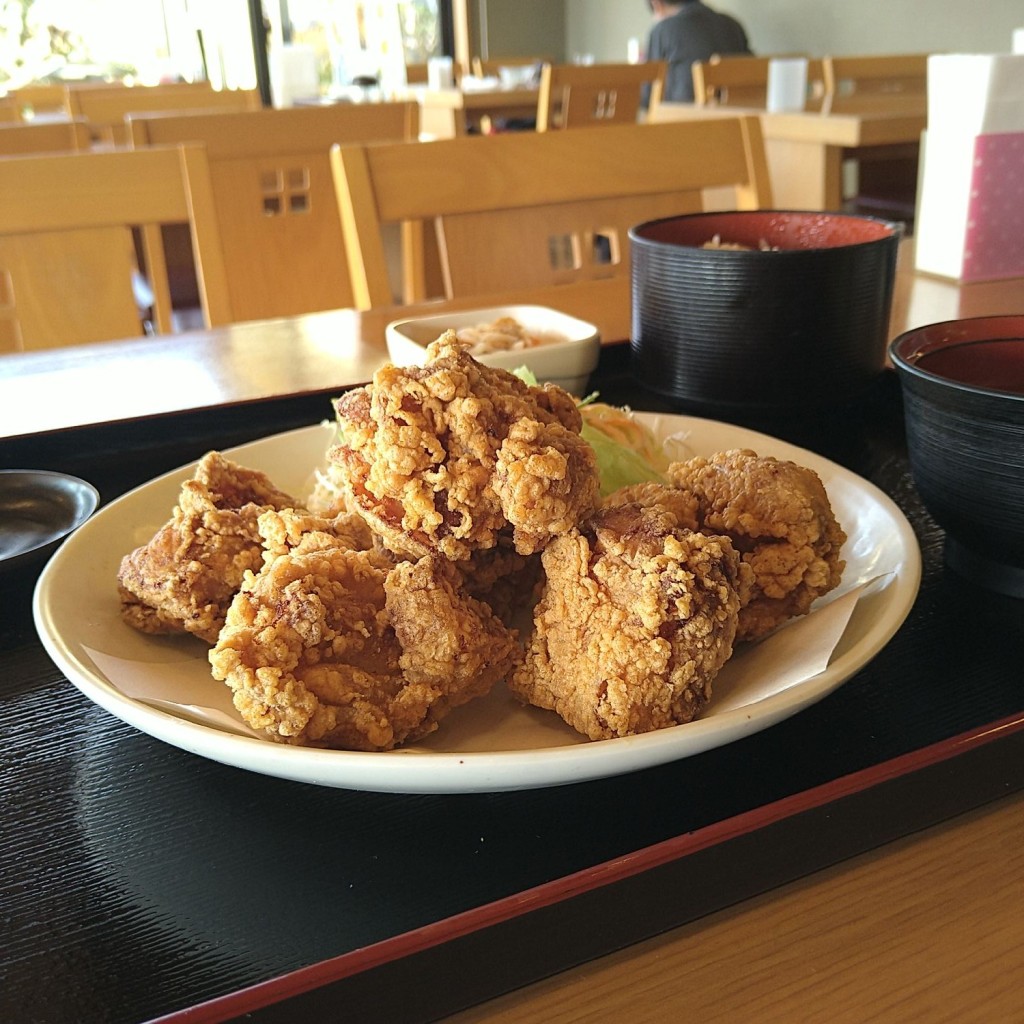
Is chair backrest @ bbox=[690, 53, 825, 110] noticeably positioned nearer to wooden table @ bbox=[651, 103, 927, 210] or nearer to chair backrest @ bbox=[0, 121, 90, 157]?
wooden table @ bbox=[651, 103, 927, 210]

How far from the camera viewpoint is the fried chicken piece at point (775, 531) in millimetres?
708

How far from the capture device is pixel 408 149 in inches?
72.6

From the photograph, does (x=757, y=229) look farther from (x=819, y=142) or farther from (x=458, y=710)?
(x=819, y=142)

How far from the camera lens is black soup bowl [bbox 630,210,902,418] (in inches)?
43.9

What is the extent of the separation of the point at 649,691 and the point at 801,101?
3.55 m

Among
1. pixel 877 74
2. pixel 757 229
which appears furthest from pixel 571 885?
pixel 877 74

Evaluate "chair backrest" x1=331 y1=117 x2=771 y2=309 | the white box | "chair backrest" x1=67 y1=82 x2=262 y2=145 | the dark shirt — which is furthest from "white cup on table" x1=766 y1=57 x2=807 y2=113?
the dark shirt

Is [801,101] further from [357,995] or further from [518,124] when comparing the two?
[357,995]

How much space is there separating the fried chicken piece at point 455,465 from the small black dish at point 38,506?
1.33ft

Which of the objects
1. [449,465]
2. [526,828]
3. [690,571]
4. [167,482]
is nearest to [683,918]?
[526,828]

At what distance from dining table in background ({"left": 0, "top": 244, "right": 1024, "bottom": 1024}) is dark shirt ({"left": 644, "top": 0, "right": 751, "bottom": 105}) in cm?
574

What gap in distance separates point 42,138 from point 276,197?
71cm

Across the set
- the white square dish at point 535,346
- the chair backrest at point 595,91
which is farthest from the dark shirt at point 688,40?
the white square dish at point 535,346

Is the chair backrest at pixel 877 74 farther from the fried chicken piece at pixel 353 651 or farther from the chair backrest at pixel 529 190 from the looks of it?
the fried chicken piece at pixel 353 651
